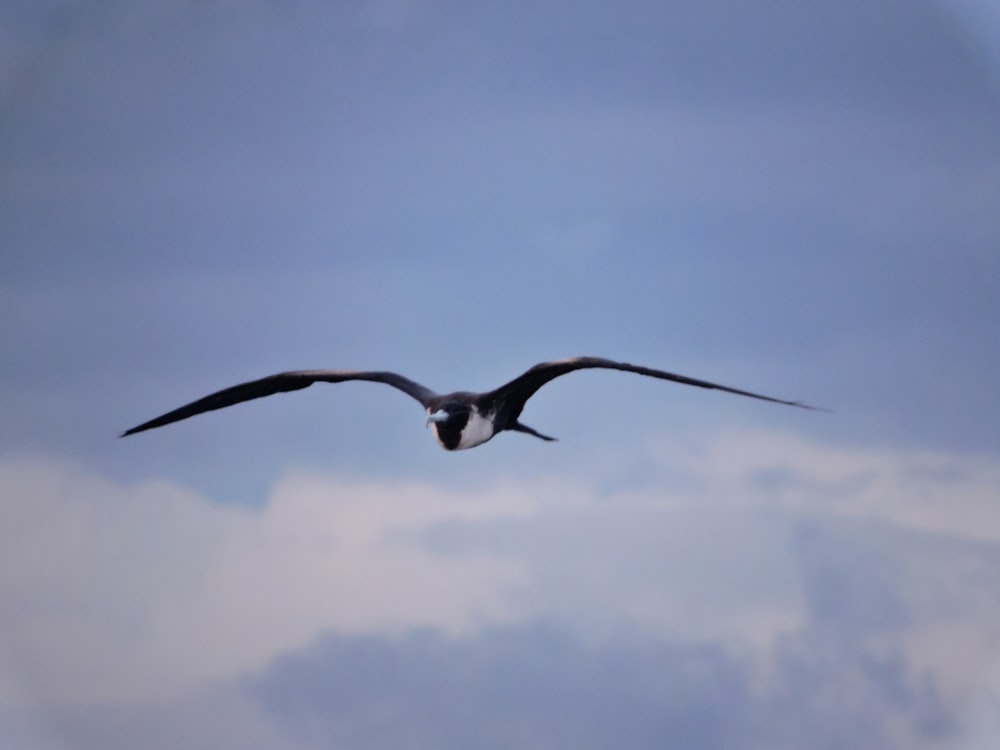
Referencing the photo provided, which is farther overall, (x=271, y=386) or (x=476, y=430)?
(x=271, y=386)

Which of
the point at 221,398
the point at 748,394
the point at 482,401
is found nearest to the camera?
the point at 748,394

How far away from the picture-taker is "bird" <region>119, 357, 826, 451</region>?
82.7 ft

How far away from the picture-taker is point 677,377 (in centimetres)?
2366

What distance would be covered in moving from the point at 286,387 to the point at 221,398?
1075 millimetres

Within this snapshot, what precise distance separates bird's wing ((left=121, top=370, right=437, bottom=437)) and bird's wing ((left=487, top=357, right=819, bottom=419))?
1.47m

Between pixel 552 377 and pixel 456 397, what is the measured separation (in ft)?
4.91

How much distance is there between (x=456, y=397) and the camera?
26109mm

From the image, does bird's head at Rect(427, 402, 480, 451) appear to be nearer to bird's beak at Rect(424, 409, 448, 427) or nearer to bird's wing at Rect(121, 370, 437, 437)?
bird's beak at Rect(424, 409, 448, 427)

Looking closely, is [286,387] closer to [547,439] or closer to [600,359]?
[547,439]

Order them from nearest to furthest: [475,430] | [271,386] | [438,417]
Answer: [438,417] → [475,430] → [271,386]

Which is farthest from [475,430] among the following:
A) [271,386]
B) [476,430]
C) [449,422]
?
[271,386]

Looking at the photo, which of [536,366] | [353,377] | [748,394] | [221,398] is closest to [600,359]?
[536,366]

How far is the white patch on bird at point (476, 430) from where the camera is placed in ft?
85.5

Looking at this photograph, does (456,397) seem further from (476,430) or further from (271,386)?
(271,386)
